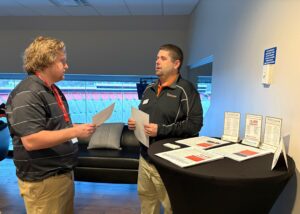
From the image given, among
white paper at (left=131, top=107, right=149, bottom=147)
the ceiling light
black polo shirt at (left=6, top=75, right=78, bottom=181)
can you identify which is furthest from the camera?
the ceiling light

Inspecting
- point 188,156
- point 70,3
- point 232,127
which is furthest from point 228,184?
point 70,3

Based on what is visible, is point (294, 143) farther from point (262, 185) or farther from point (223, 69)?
point (223, 69)

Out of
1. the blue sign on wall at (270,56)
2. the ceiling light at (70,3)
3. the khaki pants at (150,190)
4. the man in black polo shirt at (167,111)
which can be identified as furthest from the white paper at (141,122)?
the ceiling light at (70,3)

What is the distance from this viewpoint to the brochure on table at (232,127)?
1547 millimetres

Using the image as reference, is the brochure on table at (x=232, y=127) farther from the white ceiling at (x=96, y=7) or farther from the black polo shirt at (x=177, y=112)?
the white ceiling at (x=96, y=7)

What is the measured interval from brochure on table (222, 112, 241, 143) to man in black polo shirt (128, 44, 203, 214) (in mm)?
213

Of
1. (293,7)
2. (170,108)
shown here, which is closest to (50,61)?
(170,108)

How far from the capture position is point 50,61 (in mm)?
1396

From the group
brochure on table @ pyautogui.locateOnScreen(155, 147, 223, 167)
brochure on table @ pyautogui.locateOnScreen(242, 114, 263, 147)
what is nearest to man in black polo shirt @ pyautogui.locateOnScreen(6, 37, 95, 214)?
brochure on table @ pyautogui.locateOnScreen(155, 147, 223, 167)

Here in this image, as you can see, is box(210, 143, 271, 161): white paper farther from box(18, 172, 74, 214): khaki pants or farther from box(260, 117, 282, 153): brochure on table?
box(18, 172, 74, 214): khaki pants

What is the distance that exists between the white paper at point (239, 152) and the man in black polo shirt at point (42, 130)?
755 mm

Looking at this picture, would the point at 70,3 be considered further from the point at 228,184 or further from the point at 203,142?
the point at 228,184

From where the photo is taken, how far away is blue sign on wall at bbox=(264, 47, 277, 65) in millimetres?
1474

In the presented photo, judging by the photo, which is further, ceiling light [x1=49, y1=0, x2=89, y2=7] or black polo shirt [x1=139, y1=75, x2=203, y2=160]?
ceiling light [x1=49, y1=0, x2=89, y2=7]
